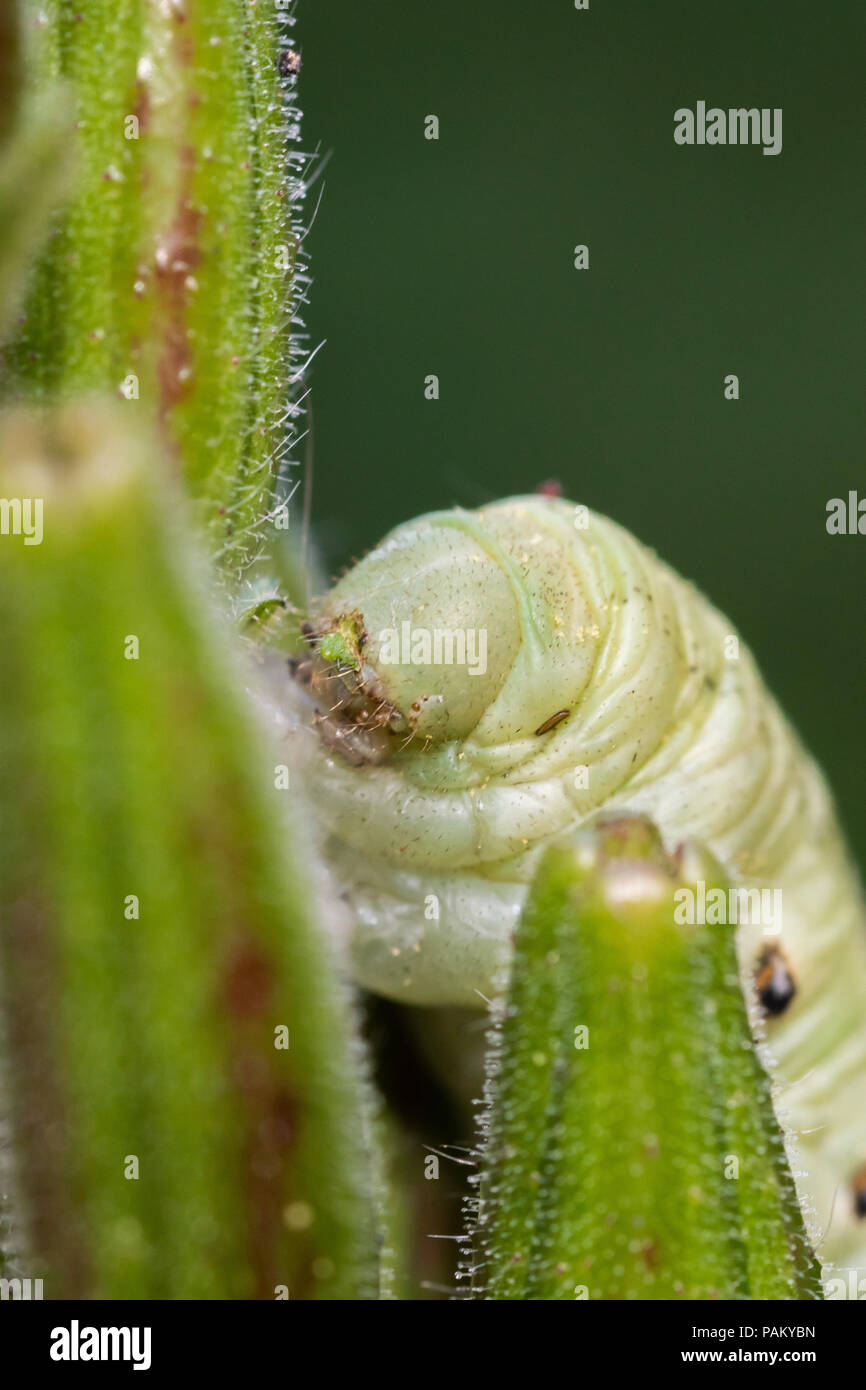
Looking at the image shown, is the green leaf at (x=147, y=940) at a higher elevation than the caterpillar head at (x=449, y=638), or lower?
lower

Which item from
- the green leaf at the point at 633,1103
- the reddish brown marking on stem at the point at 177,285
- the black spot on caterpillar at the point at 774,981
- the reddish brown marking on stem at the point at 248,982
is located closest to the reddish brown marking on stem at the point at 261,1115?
the reddish brown marking on stem at the point at 248,982

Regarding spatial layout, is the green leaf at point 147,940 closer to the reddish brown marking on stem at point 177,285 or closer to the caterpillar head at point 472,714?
the reddish brown marking on stem at point 177,285

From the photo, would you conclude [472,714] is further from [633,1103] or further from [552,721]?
[633,1103]

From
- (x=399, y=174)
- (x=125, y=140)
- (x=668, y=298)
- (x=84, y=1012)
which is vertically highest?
(x=399, y=174)

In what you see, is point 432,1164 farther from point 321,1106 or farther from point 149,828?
point 149,828

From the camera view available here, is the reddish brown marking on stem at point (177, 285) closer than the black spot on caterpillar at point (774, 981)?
Yes

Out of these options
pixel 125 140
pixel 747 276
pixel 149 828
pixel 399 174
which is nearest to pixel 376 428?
pixel 399 174
